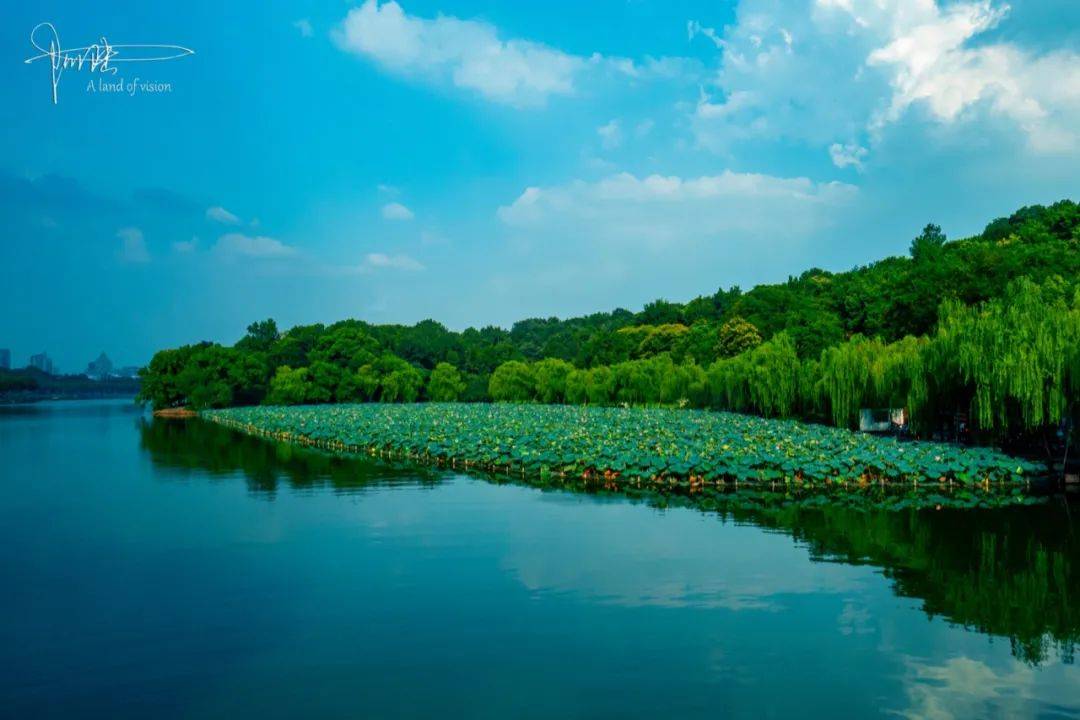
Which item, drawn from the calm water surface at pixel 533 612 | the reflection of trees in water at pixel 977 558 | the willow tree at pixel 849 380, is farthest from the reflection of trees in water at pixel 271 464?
the willow tree at pixel 849 380

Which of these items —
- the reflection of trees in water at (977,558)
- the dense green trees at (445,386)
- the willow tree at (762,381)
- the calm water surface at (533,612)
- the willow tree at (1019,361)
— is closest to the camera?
the calm water surface at (533,612)

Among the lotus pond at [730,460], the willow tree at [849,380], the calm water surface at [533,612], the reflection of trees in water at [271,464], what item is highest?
the willow tree at [849,380]

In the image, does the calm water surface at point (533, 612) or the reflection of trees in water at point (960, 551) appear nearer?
the calm water surface at point (533, 612)

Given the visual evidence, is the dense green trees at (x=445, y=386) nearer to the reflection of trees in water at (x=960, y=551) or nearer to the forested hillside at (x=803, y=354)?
the forested hillside at (x=803, y=354)

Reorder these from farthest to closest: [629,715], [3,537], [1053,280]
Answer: [1053,280], [3,537], [629,715]

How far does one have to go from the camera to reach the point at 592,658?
639 centimetres

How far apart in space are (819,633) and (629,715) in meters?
2.30

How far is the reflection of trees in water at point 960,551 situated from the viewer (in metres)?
7.40

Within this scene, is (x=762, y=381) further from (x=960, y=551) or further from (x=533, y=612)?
(x=533, y=612)

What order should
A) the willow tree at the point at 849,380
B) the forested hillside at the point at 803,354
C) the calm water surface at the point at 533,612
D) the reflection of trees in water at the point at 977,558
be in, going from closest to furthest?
the calm water surface at the point at 533,612, the reflection of trees in water at the point at 977,558, the forested hillside at the point at 803,354, the willow tree at the point at 849,380

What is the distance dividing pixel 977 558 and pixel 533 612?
5.36 metres

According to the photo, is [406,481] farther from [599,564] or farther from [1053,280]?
[1053,280]

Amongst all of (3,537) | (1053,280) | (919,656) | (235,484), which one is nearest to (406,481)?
(235,484)

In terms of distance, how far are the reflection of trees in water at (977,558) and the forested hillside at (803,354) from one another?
3165 millimetres
